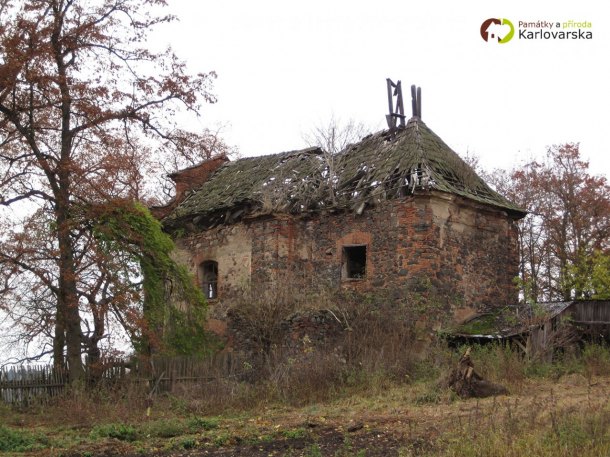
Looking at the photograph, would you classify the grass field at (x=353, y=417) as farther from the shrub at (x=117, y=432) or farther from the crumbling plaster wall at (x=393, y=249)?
the crumbling plaster wall at (x=393, y=249)

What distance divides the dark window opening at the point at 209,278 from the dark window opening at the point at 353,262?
4.42 meters

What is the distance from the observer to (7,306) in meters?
16.8

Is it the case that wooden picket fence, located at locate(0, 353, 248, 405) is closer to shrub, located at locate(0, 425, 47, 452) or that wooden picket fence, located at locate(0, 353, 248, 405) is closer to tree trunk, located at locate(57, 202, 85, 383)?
tree trunk, located at locate(57, 202, 85, 383)

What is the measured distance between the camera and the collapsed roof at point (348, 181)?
62.0ft

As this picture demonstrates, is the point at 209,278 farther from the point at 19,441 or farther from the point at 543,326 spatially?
the point at 19,441

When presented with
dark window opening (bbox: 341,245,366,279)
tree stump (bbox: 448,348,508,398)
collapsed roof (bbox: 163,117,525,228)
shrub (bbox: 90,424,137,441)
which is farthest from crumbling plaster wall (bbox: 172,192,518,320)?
shrub (bbox: 90,424,137,441)

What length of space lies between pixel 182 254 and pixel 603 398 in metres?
13.9

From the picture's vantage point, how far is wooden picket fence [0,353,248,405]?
16.0 meters

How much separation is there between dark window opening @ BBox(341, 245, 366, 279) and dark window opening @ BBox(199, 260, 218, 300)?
14.5 ft

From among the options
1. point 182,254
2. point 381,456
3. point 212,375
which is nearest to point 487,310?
point 212,375

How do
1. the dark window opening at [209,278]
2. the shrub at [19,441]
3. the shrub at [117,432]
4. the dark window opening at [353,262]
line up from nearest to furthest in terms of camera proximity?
the shrub at [19,441] → the shrub at [117,432] → the dark window opening at [353,262] → the dark window opening at [209,278]

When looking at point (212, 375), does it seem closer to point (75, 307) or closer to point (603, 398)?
point (75, 307)

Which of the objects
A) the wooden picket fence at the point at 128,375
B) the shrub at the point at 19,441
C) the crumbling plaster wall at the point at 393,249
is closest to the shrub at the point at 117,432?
the shrub at the point at 19,441

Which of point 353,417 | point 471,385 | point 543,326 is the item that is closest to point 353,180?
point 543,326
